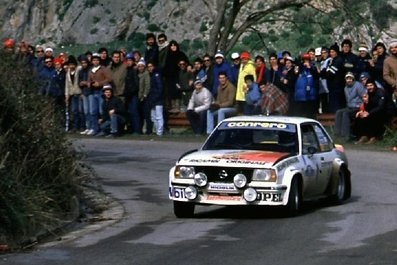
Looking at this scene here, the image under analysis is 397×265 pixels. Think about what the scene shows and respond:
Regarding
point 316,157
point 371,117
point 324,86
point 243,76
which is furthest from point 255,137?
point 243,76

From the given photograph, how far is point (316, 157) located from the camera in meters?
17.9

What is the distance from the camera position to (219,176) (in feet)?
54.1

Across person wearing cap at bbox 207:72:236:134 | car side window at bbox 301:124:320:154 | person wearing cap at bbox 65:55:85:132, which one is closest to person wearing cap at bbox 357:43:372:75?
person wearing cap at bbox 207:72:236:134

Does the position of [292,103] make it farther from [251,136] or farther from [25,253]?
[25,253]

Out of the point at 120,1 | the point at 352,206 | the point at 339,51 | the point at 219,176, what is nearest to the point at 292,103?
the point at 339,51

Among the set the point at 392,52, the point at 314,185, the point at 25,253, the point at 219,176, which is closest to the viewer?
the point at 25,253

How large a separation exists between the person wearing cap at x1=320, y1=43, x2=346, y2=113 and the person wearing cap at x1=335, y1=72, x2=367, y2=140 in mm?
377

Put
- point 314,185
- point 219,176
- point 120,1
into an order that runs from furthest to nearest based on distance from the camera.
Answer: point 120,1
point 314,185
point 219,176

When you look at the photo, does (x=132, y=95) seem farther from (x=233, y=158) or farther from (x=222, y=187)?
(x=222, y=187)

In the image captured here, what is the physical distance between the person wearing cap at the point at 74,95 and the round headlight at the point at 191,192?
52.3 feet

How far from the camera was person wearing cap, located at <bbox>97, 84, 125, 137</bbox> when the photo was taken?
30.9 meters

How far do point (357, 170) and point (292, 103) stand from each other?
19.5 ft

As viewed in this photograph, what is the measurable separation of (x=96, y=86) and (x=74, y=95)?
1.06 m

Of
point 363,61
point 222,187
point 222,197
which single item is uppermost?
point 363,61
